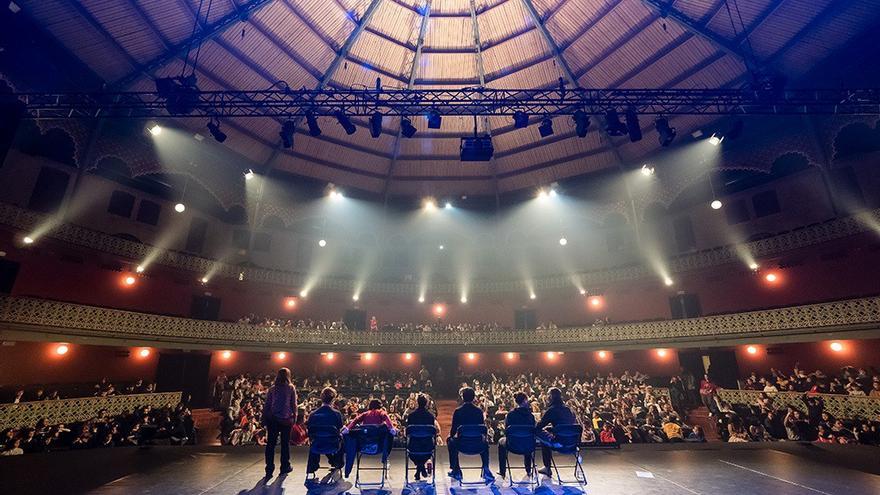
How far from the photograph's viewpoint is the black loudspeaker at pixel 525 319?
23.6 metres

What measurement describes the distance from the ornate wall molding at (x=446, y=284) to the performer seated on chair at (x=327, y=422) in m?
14.9

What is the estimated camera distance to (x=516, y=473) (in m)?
6.48

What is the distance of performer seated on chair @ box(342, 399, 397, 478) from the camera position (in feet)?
19.2

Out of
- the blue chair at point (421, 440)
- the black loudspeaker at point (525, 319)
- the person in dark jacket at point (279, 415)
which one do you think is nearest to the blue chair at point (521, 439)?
the blue chair at point (421, 440)

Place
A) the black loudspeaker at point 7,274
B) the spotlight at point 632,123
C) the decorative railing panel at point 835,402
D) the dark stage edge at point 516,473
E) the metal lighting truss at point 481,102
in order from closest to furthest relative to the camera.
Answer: the dark stage edge at point 516,473, the metal lighting truss at point 481,102, the spotlight at point 632,123, the decorative railing panel at point 835,402, the black loudspeaker at point 7,274

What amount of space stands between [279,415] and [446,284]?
1862 centimetres

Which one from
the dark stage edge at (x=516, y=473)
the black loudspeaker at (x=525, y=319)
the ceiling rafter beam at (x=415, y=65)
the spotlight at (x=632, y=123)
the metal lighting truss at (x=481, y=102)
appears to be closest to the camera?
the dark stage edge at (x=516, y=473)

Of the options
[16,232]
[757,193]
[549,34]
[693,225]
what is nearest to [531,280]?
[693,225]

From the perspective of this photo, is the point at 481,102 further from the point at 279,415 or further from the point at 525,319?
the point at 525,319

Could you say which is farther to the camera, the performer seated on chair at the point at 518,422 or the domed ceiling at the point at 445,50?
the domed ceiling at the point at 445,50

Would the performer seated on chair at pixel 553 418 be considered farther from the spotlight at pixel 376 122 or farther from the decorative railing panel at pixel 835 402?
the decorative railing panel at pixel 835 402

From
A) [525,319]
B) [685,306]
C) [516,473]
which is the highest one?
[685,306]

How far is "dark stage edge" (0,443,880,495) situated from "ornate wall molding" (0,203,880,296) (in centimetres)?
1028

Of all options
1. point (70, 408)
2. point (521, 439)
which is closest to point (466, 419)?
point (521, 439)
